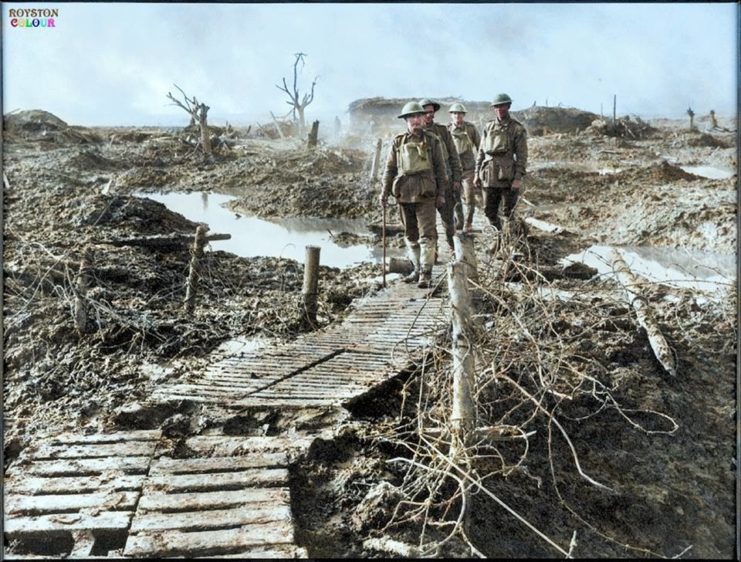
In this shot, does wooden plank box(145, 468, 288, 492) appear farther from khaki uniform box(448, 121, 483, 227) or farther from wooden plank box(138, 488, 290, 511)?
khaki uniform box(448, 121, 483, 227)

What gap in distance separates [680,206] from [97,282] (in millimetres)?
10013

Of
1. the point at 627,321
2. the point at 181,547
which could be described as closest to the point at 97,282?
the point at 181,547

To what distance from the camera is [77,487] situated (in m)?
3.76

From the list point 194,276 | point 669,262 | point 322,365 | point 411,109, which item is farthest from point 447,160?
point 669,262

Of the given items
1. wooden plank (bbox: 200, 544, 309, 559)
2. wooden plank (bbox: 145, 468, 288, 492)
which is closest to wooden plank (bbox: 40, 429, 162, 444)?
wooden plank (bbox: 145, 468, 288, 492)

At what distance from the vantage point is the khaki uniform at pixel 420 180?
23.9 ft

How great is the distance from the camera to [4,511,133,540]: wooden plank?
3.43 m

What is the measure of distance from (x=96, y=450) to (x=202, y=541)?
1.28m

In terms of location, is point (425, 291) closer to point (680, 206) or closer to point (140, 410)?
point (140, 410)

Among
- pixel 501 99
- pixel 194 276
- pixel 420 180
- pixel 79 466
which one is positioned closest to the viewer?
pixel 79 466

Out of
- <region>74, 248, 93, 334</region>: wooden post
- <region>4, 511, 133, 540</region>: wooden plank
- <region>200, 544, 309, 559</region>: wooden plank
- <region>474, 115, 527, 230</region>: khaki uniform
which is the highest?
<region>474, 115, 527, 230</region>: khaki uniform

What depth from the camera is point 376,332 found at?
6.55 meters

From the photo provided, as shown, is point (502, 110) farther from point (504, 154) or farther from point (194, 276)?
point (194, 276)

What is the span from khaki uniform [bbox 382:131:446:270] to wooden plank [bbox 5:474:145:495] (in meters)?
4.54
